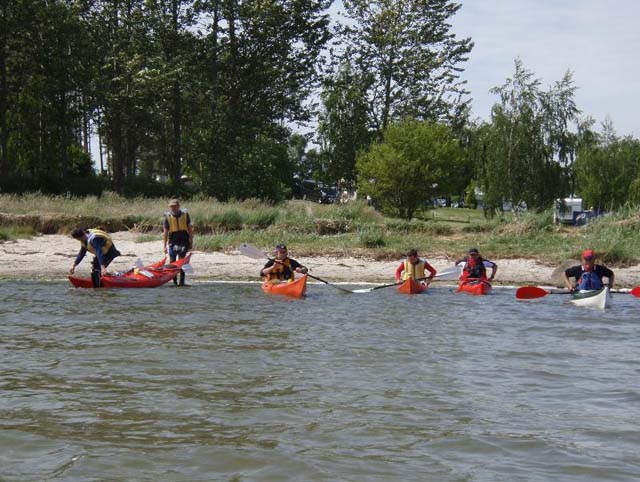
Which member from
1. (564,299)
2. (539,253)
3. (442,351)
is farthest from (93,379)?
(539,253)

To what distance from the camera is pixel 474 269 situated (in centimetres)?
1600

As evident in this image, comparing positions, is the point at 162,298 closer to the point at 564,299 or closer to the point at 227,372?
the point at 227,372

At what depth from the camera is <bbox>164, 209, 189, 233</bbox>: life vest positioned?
Result: 1555cm

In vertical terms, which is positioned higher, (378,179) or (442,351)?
(378,179)

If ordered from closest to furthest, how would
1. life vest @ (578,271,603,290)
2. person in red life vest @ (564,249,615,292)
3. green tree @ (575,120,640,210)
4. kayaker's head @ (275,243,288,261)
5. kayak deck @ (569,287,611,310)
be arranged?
kayak deck @ (569,287,611,310)
person in red life vest @ (564,249,615,292)
life vest @ (578,271,603,290)
kayaker's head @ (275,243,288,261)
green tree @ (575,120,640,210)

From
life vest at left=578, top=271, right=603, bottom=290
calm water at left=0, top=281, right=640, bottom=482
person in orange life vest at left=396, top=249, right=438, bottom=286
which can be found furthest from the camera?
person in orange life vest at left=396, top=249, right=438, bottom=286

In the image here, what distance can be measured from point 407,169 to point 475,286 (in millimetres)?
18525

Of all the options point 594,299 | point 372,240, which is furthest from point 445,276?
point 372,240

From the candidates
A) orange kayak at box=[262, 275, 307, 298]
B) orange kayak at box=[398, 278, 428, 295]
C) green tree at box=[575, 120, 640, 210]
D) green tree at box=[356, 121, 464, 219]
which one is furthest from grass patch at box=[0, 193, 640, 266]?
green tree at box=[575, 120, 640, 210]

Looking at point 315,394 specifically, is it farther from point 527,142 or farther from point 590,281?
point 527,142

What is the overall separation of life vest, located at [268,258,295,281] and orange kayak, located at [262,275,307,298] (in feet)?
0.67

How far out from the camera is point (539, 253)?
19484 millimetres

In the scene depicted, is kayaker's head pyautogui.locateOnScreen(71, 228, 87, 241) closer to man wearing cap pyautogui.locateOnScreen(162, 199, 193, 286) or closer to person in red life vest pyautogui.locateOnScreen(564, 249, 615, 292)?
man wearing cap pyautogui.locateOnScreen(162, 199, 193, 286)

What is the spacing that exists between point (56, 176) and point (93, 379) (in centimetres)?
2751
